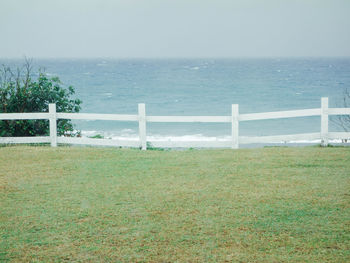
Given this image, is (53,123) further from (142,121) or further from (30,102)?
(30,102)

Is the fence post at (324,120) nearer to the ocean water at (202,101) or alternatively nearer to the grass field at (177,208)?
the grass field at (177,208)

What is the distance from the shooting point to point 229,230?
6.47 meters

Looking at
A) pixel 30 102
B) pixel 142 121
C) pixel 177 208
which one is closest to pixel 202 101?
pixel 30 102

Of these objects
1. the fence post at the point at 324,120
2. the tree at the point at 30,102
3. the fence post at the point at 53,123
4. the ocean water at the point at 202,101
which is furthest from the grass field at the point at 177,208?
the ocean water at the point at 202,101

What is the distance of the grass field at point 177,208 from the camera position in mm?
5844

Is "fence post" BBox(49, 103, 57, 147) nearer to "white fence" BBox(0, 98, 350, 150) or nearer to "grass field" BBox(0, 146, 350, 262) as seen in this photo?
"white fence" BBox(0, 98, 350, 150)

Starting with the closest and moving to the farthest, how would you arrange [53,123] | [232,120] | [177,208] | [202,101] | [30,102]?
[177,208] < [232,120] < [53,123] < [30,102] < [202,101]

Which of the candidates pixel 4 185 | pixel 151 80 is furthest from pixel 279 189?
pixel 151 80

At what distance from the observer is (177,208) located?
24.5ft

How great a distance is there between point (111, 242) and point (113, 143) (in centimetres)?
681

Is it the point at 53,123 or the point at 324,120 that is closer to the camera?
the point at 324,120

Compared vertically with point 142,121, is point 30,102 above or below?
above

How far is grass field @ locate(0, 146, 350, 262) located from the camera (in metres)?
5.84

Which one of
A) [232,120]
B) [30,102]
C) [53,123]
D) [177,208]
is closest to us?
[177,208]
